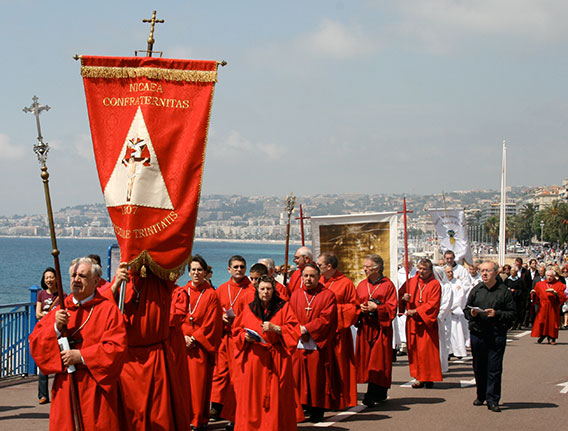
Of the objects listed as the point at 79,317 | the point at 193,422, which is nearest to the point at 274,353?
the point at 193,422

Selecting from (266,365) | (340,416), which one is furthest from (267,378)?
(340,416)

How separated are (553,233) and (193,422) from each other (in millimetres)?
116187

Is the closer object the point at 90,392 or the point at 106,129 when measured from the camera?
the point at 90,392

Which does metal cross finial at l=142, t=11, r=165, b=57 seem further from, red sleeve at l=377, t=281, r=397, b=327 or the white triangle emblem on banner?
red sleeve at l=377, t=281, r=397, b=327

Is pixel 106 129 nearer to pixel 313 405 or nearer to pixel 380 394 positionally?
pixel 313 405

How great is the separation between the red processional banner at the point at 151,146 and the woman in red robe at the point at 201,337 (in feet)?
7.35

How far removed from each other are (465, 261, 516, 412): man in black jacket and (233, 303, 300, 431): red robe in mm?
2824

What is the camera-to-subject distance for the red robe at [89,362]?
594cm

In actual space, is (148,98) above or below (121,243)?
above

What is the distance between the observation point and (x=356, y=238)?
14.3 meters

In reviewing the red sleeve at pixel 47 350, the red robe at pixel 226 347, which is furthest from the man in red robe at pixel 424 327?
the red sleeve at pixel 47 350

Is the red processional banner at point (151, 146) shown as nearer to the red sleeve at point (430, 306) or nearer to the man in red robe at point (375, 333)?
the man in red robe at point (375, 333)

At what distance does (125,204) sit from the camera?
6891 millimetres

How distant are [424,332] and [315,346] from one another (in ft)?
9.53
